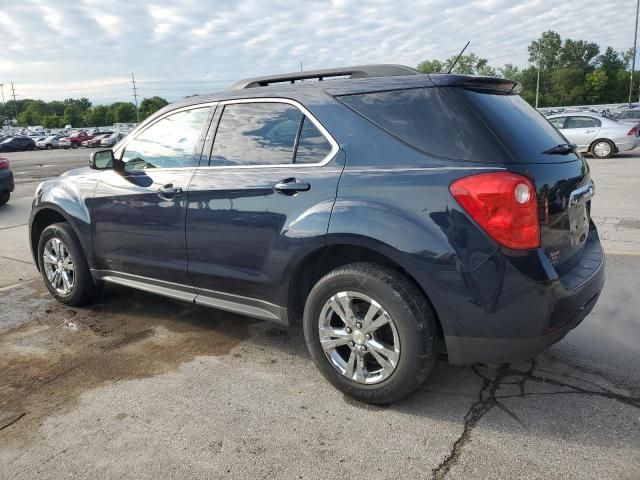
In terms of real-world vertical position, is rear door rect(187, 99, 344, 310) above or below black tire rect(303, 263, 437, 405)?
above

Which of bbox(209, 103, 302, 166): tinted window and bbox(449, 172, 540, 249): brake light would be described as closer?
bbox(449, 172, 540, 249): brake light

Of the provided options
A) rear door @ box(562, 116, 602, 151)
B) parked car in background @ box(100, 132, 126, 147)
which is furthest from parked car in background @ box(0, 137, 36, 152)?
rear door @ box(562, 116, 602, 151)

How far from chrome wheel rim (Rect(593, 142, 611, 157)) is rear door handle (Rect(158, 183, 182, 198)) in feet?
55.7

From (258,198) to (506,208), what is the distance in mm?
1483

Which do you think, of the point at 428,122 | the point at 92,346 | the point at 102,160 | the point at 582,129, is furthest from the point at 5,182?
the point at 582,129

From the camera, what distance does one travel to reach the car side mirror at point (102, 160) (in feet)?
14.3

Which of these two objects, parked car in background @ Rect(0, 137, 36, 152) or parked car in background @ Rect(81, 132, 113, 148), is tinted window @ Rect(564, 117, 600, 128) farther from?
parked car in background @ Rect(0, 137, 36, 152)

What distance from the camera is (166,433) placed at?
288 centimetres

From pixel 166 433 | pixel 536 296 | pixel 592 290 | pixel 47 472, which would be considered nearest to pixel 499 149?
pixel 536 296

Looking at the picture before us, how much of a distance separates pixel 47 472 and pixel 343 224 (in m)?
1.91

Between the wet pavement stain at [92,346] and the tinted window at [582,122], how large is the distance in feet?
54.2

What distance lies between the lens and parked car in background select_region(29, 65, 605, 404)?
2635mm

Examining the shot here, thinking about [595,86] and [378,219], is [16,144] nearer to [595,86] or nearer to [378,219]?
[378,219]

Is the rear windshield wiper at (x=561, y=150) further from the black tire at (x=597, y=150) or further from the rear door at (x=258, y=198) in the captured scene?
the black tire at (x=597, y=150)
